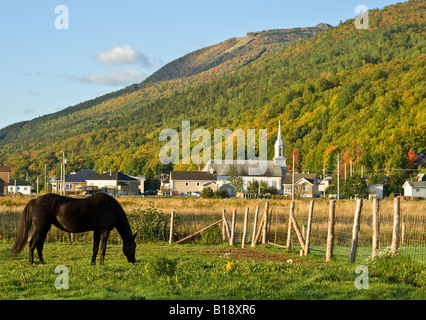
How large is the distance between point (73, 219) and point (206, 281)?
5236 millimetres

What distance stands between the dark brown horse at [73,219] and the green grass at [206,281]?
0.57 meters

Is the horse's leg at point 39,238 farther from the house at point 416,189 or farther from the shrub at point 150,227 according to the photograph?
the house at point 416,189

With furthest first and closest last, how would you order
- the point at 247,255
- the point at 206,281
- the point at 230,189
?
the point at 230,189, the point at 247,255, the point at 206,281

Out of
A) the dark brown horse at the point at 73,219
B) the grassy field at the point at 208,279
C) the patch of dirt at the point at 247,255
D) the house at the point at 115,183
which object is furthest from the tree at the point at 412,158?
the dark brown horse at the point at 73,219

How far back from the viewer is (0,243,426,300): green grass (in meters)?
10.1

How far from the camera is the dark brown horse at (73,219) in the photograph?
15008mm

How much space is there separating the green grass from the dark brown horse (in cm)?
57

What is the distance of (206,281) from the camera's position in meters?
11.5

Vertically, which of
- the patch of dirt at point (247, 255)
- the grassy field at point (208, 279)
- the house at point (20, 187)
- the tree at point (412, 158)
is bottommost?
the house at point (20, 187)

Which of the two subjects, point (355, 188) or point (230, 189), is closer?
point (355, 188)

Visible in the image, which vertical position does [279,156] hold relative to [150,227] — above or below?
above

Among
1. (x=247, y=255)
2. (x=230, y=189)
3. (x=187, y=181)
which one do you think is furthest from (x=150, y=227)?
(x=187, y=181)

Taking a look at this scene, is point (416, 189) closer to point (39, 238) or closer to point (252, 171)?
point (252, 171)

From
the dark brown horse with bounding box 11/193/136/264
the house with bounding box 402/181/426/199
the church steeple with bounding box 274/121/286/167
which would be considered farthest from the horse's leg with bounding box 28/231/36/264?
the church steeple with bounding box 274/121/286/167
